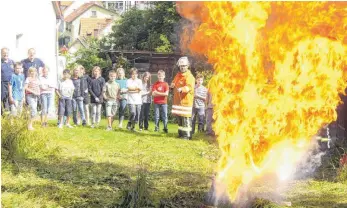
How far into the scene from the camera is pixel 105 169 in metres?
8.00

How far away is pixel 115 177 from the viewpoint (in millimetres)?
7418

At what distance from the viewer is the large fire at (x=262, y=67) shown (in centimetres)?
565

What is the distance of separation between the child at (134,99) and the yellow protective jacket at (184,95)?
1549mm

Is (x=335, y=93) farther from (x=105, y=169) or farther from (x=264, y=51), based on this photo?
(x=105, y=169)

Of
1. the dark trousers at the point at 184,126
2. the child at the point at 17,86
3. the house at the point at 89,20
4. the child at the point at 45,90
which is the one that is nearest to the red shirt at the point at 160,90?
the dark trousers at the point at 184,126

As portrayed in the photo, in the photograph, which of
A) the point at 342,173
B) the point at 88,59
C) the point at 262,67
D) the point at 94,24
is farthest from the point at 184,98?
the point at 94,24

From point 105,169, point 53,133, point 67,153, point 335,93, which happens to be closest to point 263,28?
point 335,93

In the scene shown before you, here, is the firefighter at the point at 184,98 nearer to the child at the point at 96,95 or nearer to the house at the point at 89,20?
the child at the point at 96,95

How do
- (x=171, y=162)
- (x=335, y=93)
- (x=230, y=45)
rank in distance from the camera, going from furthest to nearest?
(x=171, y=162), (x=335, y=93), (x=230, y=45)

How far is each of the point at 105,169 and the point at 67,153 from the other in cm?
134

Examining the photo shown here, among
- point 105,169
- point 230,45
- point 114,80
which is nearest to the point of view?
point 230,45

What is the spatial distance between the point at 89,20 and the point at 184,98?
98.5 feet

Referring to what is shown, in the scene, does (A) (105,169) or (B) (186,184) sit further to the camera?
(A) (105,169)

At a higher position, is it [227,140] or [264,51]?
[264,51]
